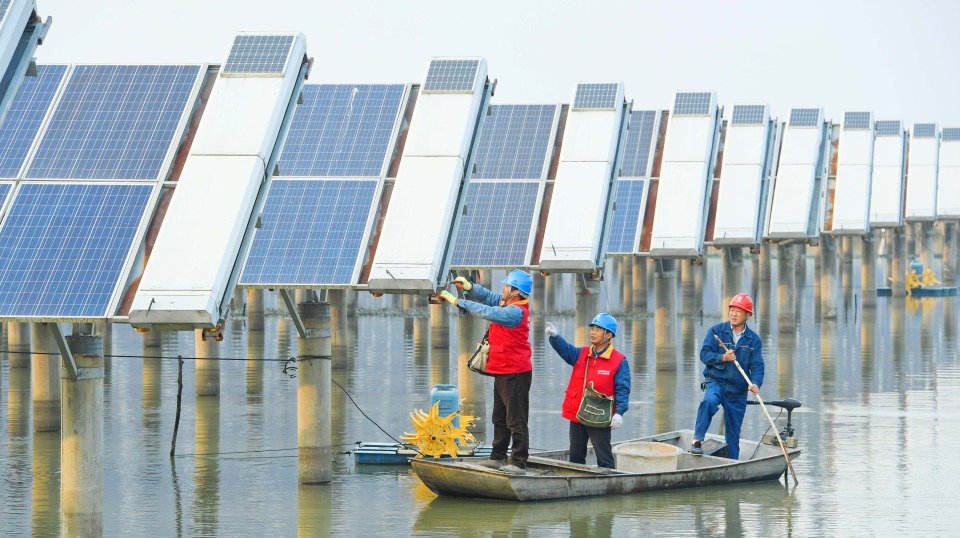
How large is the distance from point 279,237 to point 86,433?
322 inches

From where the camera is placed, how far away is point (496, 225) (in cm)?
3183

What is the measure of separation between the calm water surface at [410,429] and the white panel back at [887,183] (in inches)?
883

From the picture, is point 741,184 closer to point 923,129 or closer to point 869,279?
point 869,279

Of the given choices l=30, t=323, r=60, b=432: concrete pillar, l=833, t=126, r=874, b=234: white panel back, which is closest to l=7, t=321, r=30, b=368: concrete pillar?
l=30, t=323, r=60, b=432: concrete pillar

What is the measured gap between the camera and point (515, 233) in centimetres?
3166

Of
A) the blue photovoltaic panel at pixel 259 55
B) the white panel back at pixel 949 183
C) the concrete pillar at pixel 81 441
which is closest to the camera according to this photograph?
the concrete pillar at pixel 81 441

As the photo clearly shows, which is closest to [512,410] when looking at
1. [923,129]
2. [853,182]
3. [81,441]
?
[81,441]

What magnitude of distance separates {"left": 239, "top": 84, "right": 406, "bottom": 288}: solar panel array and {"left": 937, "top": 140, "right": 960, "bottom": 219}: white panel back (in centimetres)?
7481

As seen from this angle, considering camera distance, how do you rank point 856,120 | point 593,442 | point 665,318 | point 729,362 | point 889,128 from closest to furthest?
1. point 593,442
2. point 729,362
3. point 665,318
4. point 856,120
5. point 889,128

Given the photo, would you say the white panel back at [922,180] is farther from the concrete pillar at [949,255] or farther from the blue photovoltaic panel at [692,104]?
the blue photovoltaic panel at [692,104]

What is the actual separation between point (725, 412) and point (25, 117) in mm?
11091

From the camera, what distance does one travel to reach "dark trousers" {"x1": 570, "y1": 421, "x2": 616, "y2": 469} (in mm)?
21516

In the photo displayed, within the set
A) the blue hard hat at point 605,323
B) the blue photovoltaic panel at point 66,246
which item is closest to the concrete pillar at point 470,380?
the blue hard hat at point 605,323

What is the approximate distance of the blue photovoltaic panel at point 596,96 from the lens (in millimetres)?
34844
